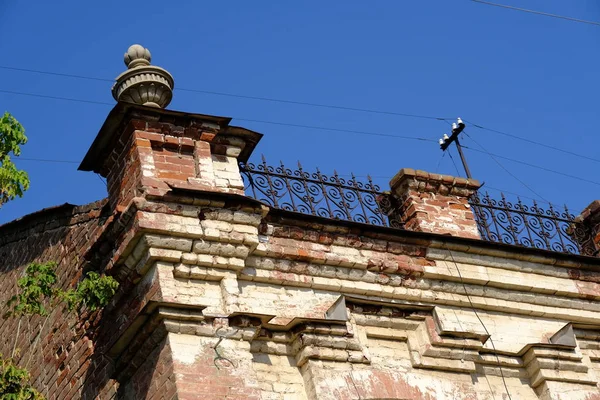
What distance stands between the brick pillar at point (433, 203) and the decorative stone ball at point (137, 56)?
8.97 ft

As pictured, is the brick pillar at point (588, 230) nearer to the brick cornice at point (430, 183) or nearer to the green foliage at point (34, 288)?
the brick cornice at point (430, 183)

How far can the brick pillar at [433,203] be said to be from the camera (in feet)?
35.8

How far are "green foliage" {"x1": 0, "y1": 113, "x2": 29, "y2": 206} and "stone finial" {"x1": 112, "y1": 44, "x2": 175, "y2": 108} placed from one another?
5.35ft

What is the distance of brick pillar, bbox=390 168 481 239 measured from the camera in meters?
10.9

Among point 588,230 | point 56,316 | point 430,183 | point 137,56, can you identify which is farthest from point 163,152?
point 588,230

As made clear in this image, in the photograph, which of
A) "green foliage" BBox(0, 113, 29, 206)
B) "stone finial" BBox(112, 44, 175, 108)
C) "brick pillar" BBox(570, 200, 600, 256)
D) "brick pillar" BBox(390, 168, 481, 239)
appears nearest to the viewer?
"green foliage" BBox(0, 113, 29, 206)

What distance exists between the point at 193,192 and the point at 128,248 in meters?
0.70

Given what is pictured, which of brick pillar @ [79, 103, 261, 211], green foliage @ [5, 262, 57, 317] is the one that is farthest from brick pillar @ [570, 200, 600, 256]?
green foliage @ [5, 262, 57, 317]

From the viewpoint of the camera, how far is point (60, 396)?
9984 mm

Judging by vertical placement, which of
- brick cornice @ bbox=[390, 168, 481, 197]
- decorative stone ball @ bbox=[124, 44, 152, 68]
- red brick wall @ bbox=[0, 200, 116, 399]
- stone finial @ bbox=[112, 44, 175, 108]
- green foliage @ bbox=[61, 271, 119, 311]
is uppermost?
decorative stone ball @ bbox=[124, 44, 152, 68]

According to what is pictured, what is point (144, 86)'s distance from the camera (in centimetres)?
1019

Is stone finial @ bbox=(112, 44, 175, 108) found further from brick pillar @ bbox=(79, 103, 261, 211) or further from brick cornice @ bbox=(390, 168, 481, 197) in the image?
brick cornice @ bbox=(390, 168, 481, 197)

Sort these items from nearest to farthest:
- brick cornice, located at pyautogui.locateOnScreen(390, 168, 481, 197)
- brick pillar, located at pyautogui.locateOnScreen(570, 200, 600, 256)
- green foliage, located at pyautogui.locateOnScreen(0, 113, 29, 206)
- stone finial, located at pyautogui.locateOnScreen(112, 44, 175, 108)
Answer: green foliage, located at pyautogui.locateOnScreen(0, 113, 29, 206) < stone finial, located at pyautogui.locateOnScreen(112, 44, 175, 108) < brick cornice, located at pyautogui.locateOnScreen(390, 168, 481, 197) < brick pillar, located at pyautogui.locateOnScreen(570, 200, 600, 256)

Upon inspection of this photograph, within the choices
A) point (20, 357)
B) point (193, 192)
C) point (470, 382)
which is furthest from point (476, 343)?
point (20, 357)
